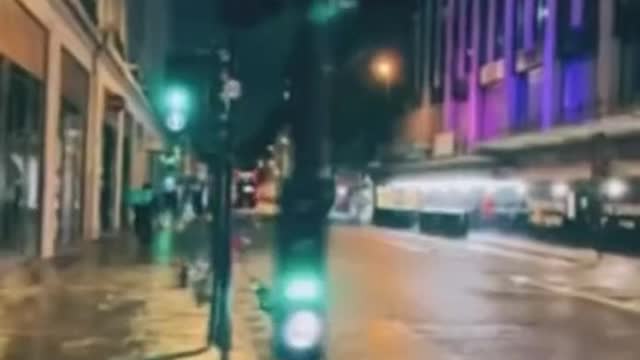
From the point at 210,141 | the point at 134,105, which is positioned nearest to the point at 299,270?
the point at 210,141

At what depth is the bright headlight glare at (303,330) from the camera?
6.15 meters

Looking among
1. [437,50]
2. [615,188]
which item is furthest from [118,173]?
[437,50]

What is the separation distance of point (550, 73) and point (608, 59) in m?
10.8

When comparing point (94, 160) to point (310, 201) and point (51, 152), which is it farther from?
point (310, 201)

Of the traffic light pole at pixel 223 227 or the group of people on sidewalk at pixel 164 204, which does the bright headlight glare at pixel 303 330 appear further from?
the group of people on sidewalk at pixel 164 204

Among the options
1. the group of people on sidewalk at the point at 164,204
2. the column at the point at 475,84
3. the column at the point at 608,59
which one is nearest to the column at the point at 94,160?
the group of people on sidewalk at the point at 164,204

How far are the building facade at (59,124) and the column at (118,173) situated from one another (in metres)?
0.05

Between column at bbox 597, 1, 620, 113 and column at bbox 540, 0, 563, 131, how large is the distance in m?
7.74

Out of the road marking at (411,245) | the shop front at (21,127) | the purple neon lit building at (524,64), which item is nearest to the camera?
the shop front at (21,127)

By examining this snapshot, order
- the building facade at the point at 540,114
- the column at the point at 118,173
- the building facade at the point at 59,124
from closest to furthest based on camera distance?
1. the building facade at the point at 59,124
2. the building facade at the point at 540,114
3. the column at the point at 118,173

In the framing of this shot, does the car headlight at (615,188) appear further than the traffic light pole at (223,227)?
Yes

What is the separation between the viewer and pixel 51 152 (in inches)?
1278

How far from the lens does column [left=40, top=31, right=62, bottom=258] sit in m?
31.7

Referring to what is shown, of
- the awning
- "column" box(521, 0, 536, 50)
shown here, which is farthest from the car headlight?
"column" box(521, 0, 536, 50)
